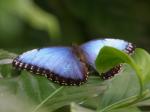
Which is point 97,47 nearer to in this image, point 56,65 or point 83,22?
point 56,65

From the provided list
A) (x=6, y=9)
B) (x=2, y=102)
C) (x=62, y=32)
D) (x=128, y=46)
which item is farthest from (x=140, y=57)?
(x=62, y=32)

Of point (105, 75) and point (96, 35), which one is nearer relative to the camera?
point (105, 75)

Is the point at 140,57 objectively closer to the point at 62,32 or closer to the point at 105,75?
the point at 105,75

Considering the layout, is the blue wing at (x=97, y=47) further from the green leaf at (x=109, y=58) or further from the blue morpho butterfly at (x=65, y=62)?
the green leaf at (x=109, y=58)

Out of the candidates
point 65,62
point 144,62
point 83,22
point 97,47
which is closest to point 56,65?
point 65,62

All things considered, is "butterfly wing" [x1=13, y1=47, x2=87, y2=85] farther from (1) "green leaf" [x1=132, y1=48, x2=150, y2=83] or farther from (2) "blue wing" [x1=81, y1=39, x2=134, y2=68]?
(1) "green leaf" [x1=132, y1=48, x2=150, y2=83]

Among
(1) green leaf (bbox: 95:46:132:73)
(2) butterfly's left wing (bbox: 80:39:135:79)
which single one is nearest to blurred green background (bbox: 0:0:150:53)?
(2) butterfly's left wing (bbox: 80:39:135:79)

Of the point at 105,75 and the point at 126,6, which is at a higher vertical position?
the point at 126,6
